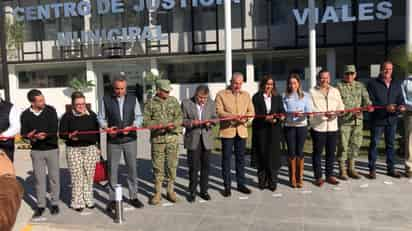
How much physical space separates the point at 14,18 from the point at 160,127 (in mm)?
19230

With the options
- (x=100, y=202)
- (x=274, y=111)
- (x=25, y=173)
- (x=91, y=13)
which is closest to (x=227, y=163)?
(x=274, y=111)

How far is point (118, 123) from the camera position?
5.84 m

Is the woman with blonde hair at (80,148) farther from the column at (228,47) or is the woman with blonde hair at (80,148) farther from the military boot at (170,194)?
the column at (228,47)

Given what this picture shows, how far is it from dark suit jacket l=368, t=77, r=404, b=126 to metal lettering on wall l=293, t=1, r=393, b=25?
10604mm

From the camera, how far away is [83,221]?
5.56m

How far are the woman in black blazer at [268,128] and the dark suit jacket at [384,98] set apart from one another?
5.51ft

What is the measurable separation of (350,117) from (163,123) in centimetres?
309

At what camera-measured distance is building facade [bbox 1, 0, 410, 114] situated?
17.9m

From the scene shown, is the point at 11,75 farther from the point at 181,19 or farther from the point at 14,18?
the point at 181,19

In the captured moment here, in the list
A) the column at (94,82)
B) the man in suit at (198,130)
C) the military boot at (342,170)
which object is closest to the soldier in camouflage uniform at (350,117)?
the military boot at (342,170)

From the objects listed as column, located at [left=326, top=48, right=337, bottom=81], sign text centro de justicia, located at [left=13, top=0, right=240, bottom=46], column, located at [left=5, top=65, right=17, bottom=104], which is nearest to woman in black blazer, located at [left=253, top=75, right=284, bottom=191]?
column, located at [left=326, top=48, right=337, bottom=81]

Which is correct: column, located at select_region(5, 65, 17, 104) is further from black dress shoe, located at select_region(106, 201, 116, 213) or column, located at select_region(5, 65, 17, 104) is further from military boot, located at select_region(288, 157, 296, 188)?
military boot, located at select_region(288, 157, 296, 188)

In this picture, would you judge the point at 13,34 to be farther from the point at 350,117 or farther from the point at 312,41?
the point at 350,117

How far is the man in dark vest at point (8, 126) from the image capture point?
205 inches
